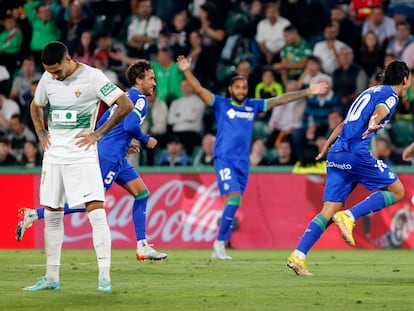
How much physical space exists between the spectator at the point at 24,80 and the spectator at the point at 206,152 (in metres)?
4.50

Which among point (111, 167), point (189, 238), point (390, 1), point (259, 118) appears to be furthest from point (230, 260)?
point (390, 1)

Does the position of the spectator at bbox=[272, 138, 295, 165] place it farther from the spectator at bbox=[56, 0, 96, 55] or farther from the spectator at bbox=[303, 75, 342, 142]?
the spectator at bbox=[56, 0, 96, 55]

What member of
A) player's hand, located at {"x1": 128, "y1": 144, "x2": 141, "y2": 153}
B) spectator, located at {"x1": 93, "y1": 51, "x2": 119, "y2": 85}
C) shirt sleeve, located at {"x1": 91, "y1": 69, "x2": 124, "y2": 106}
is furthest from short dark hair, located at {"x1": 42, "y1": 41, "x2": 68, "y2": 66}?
spectator, located at {"x1": 93, "y1": 51, "x2": 119, "y2": 85}

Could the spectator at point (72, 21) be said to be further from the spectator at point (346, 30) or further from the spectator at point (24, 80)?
the spectator at point (346, 30)

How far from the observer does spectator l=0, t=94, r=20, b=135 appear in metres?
22.9

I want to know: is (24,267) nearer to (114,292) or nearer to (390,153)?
(114,292)

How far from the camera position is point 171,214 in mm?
19484

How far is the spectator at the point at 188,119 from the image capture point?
21828 millimetres

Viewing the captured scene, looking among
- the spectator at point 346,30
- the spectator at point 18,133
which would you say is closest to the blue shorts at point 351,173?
the spectator at point 346,30

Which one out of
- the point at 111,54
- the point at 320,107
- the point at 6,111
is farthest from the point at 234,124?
the point at 6,111

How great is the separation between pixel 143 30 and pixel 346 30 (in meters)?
4.53

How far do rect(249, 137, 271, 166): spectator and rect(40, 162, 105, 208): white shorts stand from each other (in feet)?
34.6

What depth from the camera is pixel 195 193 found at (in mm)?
19594

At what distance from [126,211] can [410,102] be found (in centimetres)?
596
